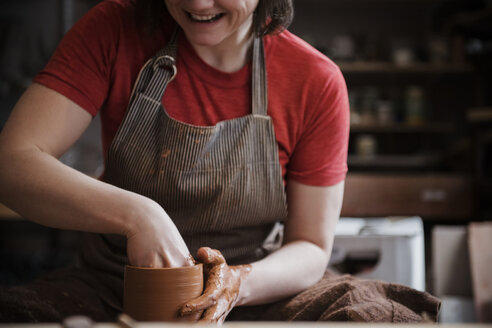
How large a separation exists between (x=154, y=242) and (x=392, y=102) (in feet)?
10.5

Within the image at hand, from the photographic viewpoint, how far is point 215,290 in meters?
0.81

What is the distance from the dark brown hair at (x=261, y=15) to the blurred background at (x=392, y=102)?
1683mm

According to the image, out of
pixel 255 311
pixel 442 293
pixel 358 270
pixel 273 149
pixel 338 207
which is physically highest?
→ pixel 273 149

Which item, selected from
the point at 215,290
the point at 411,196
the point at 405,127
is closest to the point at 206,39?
the point at 215,290

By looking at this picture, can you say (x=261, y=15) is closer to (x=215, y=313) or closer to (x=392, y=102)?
(x=215, y=313)

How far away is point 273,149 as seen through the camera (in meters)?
1.11

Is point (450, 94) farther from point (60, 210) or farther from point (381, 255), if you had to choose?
point (60, 210)

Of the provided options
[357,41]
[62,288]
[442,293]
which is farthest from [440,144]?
[62,288]

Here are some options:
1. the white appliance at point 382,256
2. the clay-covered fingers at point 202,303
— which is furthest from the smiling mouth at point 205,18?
the white appliance at point 382,256

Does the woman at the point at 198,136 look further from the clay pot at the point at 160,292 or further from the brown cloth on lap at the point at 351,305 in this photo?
the clay pot at the point at 160,292

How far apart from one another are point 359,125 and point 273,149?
264 centimetres

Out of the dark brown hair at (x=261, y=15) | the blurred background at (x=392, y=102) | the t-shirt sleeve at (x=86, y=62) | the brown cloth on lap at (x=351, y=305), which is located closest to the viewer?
the brown cloth on lap at (x=351, y=305)

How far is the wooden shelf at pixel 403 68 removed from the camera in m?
3.58

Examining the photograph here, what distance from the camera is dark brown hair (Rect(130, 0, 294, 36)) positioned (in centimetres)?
108
